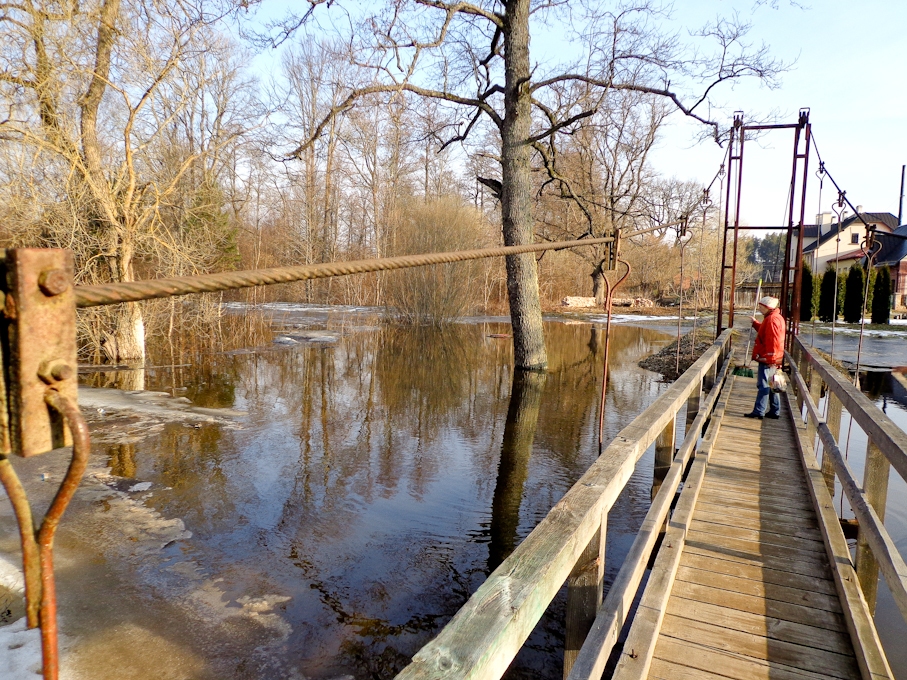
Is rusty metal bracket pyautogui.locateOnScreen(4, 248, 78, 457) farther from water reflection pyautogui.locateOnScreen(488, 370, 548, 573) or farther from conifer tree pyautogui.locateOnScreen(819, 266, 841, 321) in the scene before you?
conifer tree pyautogui.locateOnScreen(819, 266, 841, 321)

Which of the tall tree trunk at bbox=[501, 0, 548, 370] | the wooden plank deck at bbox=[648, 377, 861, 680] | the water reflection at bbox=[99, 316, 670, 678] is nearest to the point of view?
the wooden plank deck at bbox=[648, 377, 861, 680]

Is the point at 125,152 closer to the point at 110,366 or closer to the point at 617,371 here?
the point at 110,366

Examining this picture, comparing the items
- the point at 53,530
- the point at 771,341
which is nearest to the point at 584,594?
the point at 53,530

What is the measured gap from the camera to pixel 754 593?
11.0ft

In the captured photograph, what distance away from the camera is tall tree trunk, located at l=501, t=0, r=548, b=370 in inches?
547

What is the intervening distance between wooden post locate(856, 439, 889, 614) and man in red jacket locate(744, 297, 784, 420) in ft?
12.6

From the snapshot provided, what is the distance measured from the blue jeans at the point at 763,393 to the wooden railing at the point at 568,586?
392cm

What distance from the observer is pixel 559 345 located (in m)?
20.0

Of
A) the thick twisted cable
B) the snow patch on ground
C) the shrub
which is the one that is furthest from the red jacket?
the shrub

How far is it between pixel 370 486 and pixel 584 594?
4.23 metres

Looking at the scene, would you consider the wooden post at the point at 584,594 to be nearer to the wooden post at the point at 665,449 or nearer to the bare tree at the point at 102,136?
the wooden post at the point at 665,449

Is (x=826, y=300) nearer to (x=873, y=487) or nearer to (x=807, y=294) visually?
(x=807, y=294)

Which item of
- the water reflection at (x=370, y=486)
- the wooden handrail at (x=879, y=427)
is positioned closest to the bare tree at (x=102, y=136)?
the water reflection at (x=370, y=486)

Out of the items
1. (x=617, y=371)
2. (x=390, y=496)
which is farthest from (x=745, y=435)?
(x=617, y=371)
